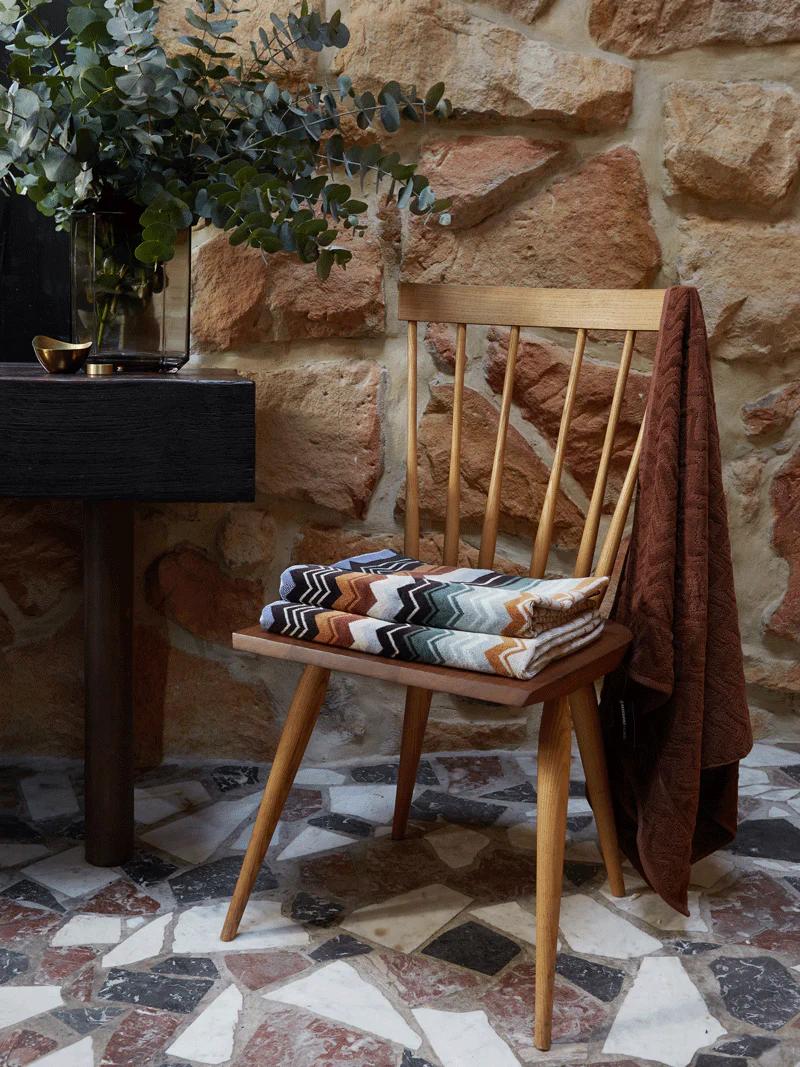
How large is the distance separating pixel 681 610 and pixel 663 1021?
44 centimetres

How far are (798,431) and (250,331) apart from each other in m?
0.86

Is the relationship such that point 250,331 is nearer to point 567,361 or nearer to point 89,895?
point 567,361

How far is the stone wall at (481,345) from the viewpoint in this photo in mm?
1635

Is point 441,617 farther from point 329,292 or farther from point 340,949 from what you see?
point 329,292

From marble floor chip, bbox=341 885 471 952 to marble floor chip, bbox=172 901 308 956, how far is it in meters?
0.07

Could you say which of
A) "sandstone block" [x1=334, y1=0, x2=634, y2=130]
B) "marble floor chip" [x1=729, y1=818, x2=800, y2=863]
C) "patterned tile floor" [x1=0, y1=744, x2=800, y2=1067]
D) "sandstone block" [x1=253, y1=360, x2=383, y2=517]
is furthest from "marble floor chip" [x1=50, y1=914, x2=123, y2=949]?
"sandstone block" [x1=334, y1=0, x2=634, y2=130]

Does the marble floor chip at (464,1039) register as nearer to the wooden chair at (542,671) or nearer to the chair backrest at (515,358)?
the wooden chair at (542,671)

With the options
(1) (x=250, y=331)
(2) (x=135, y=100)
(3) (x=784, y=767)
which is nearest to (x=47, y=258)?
(1) (x=250, y=331)

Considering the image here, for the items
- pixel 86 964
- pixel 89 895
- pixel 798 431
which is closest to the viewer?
pixel 86 964

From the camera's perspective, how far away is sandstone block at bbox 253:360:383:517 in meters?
1.70

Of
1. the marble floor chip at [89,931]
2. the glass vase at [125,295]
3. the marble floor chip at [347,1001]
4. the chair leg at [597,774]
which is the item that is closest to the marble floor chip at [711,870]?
the chair leg at [597,774]

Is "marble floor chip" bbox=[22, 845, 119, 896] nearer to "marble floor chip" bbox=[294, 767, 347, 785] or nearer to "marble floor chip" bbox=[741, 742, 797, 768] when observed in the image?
"marble floor chip" bbox=[294, 767, 347, 785]

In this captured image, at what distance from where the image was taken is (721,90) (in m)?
1.64

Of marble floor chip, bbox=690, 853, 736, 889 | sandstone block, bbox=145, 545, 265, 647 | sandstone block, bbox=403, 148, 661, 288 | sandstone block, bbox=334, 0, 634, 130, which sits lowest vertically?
marble floor chip, bbox=690, 853, 736, 889
